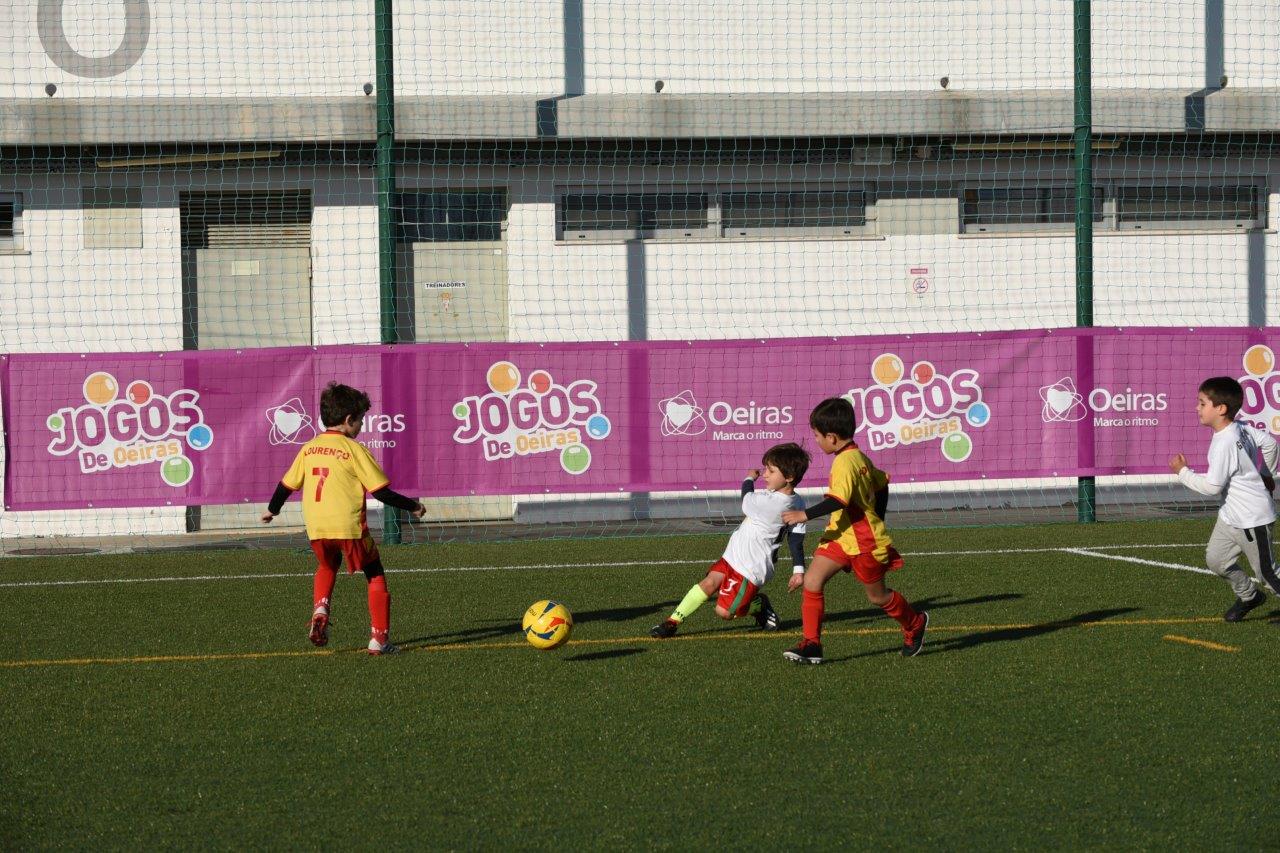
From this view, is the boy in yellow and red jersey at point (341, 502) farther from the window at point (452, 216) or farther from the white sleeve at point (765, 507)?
the window at point (452, 216)

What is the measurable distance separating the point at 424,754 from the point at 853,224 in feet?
38.5

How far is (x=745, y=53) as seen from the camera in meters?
15.9

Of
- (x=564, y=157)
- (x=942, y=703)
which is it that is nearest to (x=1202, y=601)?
(x=942, y=703)

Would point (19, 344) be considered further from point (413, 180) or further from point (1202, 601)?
point (1202, 601)

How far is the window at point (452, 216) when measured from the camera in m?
15.7

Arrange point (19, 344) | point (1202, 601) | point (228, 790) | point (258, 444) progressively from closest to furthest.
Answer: point (228, 790)
point (1202, 601)
point (258, 444)
point (19, 344)

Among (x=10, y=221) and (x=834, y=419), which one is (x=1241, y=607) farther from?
(x=10, y=221)

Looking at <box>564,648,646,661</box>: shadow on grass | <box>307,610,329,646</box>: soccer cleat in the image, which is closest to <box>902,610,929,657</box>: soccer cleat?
<box>564,648,646,661</box>: shadow on grass

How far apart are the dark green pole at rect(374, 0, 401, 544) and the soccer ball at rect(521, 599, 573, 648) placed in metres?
6.46

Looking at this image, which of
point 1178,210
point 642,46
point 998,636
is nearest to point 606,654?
point 998,636

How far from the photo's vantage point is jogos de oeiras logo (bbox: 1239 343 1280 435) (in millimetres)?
13641

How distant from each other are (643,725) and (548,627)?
1.62m

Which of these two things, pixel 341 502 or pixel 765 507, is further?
pixel 765 507

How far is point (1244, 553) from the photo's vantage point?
25.7 feet
